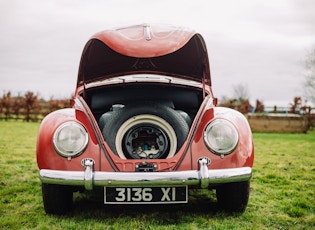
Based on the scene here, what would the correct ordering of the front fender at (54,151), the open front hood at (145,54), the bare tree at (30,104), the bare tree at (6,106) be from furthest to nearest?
the bare tree at (30,104) → the bare tree at (6,106) → the open front hood at (145,54) → the front fender at (54,151)

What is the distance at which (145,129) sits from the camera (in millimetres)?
3055

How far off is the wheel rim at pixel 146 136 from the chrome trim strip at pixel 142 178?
0.44 metres

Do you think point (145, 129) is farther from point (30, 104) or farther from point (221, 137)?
point (30, 104)

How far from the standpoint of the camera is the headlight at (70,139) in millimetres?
2795

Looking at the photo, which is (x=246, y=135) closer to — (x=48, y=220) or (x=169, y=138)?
(x=169, y=138)

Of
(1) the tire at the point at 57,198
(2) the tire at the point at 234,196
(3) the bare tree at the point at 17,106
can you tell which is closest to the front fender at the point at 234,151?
(2) the tire at the point at 234,196

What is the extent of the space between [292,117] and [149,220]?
1665 cm

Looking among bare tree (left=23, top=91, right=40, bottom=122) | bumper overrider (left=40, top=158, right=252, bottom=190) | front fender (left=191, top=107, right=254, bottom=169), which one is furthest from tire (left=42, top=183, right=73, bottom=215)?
bare tree (left=23, top=91, right=40, bottom=122)

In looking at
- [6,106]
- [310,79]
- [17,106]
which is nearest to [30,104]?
[17,106]

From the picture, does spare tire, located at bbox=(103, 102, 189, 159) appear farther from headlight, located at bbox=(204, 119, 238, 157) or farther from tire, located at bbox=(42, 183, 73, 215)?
tire, located at bbox=(42, 183, 73, 215)

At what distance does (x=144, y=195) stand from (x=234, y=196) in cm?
87

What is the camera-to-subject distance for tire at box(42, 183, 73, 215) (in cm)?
293

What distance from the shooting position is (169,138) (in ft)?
10.0

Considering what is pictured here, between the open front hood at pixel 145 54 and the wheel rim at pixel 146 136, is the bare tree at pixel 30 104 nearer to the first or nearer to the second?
the open front hood at pixel 145 54
